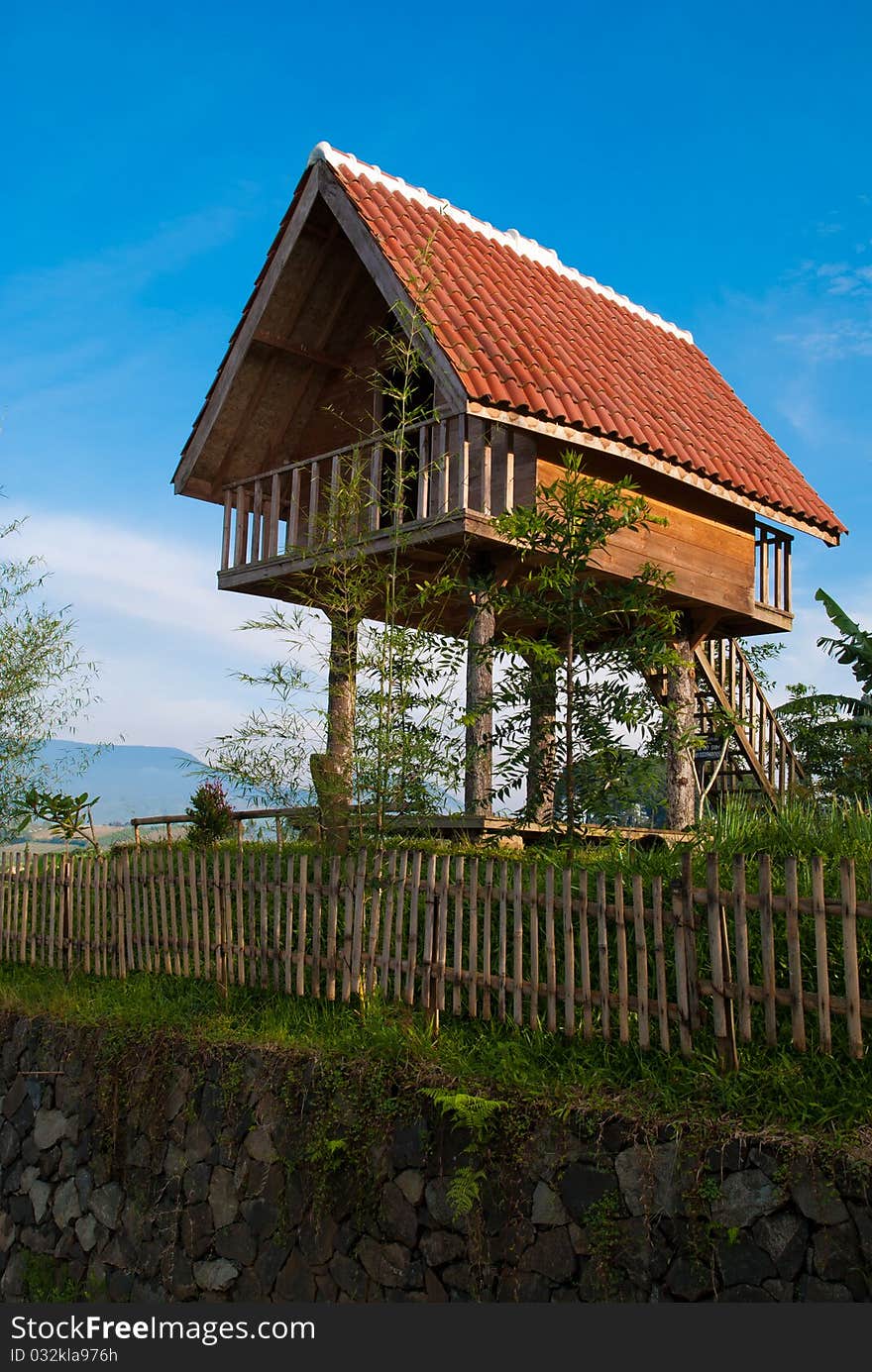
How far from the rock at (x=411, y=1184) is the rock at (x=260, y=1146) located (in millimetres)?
1207

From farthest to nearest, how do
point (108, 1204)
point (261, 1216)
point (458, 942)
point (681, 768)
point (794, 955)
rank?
point (681, 768) < point (108, 1204) < point (261, 1216) < point (458, 942) < point (794, 955)

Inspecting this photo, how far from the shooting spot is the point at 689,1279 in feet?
19.8

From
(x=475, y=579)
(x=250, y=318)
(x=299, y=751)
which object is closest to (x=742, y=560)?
(x=475, y=579)

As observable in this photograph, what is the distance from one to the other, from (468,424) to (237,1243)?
26.8 ft

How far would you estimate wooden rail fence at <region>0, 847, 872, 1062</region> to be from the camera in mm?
6629

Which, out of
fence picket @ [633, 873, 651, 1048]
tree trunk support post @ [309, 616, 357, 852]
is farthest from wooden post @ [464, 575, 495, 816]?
fence picket @ [633, 873, 651, 1048]

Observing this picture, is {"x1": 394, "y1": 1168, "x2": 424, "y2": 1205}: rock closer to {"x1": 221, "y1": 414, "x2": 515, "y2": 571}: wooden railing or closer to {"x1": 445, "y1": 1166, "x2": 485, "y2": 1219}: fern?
{"x1": 445, "y1": 1166, "x2": 485, "y2": 1219}: fern

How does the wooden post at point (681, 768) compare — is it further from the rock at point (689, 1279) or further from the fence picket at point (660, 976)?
the rock at point (689, 1279)

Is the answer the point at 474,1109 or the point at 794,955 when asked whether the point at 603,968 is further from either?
the point at 794,955

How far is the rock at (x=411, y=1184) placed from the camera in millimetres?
7234

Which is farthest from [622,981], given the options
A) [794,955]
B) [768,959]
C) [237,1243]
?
[237,1243]

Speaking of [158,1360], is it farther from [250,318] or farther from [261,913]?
[250,318]

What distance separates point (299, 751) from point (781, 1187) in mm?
5891

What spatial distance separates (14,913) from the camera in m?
14.0
